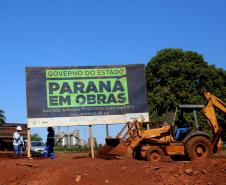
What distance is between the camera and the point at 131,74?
21297 mm

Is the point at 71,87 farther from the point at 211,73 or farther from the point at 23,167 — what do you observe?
the point at 211,73

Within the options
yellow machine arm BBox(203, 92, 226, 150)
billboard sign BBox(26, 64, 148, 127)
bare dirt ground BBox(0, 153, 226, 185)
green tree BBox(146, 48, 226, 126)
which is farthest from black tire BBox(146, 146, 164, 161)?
green tree BBox(146, 48, 226, 126)

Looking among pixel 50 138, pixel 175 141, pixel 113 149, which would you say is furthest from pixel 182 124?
pixel 50 138

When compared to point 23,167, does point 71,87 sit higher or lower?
higher

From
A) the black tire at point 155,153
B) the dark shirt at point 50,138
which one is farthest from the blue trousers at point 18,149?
the black tire at point 155,153

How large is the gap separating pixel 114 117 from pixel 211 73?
24637mm

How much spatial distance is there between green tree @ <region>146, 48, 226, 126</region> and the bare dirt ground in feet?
81.5

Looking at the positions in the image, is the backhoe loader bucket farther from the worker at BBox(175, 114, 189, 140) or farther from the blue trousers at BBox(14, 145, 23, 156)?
the blue trousers at BBox(14, 145, 23, 156)

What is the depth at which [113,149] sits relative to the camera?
18.6 meters

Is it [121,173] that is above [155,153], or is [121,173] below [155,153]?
below

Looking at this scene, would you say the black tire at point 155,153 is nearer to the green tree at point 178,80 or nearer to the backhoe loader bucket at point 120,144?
the backhoe loader bucket at point 120,144

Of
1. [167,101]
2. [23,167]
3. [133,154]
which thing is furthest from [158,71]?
[23,167]

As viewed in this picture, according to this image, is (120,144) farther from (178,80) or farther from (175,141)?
(178,80)

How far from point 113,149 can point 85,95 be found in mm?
3400
